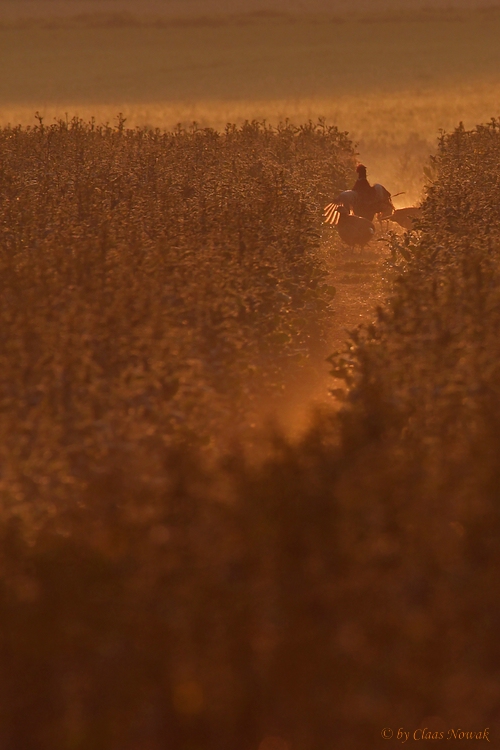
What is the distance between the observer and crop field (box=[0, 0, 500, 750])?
436cm

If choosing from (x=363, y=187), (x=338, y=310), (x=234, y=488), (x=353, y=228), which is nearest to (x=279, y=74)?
(x=363, y=187)

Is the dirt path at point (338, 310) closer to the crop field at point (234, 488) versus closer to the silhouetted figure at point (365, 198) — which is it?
the crop field at point (234, 488)

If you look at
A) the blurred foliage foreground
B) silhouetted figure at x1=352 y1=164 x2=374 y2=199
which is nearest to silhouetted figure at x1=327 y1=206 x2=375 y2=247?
silhouetted figure at x1=352 y1=164 x2=374 y2=199

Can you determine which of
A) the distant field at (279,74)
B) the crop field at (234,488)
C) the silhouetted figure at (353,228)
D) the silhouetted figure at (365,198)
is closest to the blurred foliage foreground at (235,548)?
the crop field at (234,488)

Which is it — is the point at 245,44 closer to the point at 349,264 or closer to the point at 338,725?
the point at 349,264

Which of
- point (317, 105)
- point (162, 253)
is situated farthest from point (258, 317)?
point (317, 105)

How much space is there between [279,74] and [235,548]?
68.1m

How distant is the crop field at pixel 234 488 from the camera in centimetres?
436

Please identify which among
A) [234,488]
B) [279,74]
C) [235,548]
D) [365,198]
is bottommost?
[235,548]

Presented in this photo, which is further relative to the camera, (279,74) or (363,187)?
(279,74)

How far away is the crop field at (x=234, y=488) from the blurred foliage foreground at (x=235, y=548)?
12 mm

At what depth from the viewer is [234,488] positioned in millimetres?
5223

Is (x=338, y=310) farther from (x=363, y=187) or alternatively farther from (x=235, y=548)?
(x=235, y=548)

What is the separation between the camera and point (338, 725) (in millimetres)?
4305
